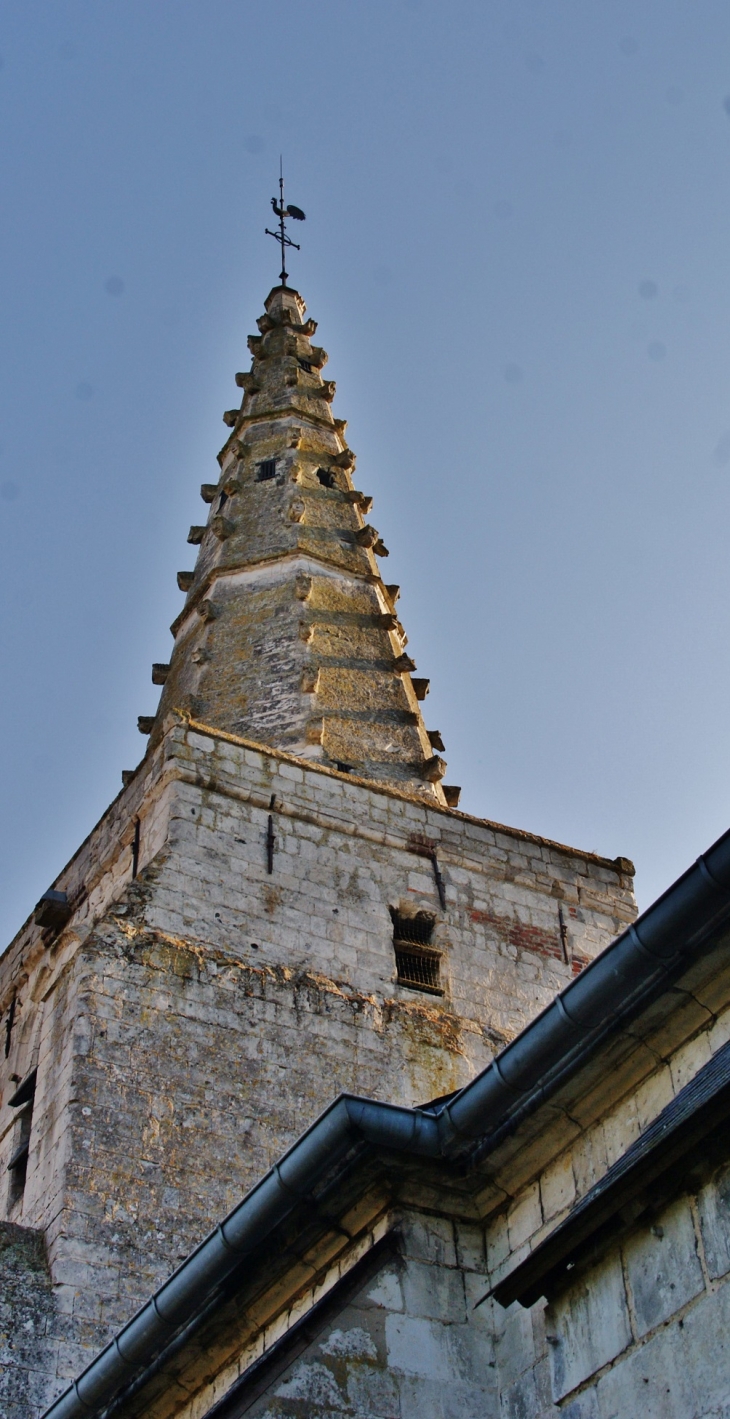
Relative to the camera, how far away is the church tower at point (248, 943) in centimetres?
1024

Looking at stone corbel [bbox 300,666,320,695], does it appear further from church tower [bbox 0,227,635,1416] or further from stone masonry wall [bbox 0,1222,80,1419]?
stone masonry wall [bbox 0,1222,80,1419]

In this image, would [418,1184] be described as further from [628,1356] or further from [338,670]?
[338,670]

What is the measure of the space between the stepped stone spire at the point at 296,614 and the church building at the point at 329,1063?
1.7 inches

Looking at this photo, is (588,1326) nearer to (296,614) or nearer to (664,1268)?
(664,1268)

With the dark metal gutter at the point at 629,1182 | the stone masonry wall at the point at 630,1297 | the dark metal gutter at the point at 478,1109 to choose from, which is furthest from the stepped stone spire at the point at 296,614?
the dark metal gutter at the point at 629,1182

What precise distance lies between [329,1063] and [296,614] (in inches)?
235

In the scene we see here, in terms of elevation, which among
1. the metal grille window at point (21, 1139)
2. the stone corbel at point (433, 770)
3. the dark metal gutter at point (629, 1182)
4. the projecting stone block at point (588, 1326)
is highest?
the stone corbel at point (433, 770)

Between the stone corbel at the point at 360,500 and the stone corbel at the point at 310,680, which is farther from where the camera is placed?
the stone corbel at the point at 360,500

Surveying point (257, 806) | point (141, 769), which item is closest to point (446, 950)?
point (257, 806)

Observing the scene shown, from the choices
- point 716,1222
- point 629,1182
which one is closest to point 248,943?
point 629,1182

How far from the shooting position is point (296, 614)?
16688 millimetres

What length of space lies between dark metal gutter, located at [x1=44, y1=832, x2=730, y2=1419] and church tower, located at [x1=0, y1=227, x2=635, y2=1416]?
3038 millimetres

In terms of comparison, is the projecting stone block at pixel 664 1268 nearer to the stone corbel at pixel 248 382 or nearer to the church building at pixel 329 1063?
the church building at pixel 329 1063

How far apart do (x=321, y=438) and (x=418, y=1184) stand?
48.5 feet
